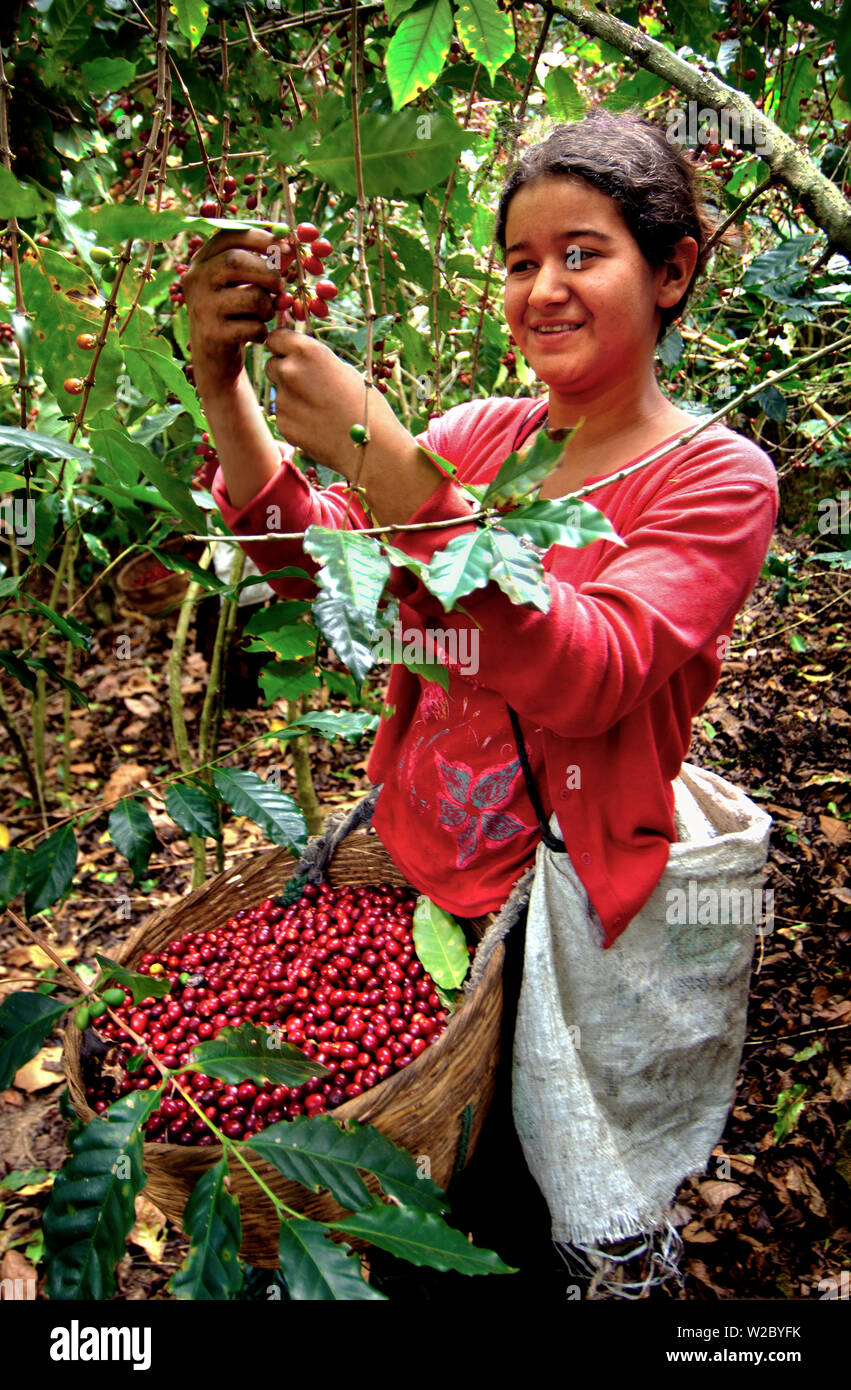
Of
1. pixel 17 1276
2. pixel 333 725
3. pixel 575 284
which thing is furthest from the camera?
pixel 17 1276

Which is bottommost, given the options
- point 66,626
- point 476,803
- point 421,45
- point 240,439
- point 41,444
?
point 476,803

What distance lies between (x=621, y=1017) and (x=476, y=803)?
43 centimetres

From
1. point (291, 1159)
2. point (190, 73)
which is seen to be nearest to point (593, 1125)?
point (291, 1159)

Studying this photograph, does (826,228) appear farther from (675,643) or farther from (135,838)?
(135,838)

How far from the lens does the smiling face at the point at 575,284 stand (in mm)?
1199

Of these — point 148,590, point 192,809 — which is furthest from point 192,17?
point 148,590

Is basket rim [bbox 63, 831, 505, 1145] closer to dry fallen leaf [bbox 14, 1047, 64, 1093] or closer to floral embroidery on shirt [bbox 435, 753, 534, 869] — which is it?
floral embroidery on shirt [bbox 435, 753, 534, 869]

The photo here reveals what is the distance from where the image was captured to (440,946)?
5.42ft

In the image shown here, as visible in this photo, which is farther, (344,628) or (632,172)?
(632,172)

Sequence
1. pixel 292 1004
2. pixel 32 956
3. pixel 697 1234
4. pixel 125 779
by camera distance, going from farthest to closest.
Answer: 1. pixel 125 779
2. pixel 32 956
3. pixel 697 1234
4. pixel 292 1004

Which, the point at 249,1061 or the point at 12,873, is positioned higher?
the point at 12,873

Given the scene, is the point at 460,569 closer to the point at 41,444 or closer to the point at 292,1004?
the point at 41,444

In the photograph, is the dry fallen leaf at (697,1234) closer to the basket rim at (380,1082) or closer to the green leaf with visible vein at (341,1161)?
the basket rim at (380,1082)

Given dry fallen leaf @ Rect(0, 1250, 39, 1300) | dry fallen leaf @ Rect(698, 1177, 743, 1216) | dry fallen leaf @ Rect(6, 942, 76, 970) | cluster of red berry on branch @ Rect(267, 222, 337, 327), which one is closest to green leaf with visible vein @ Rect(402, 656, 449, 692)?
cluster of red berry on branch @ Rect(267, 222, 337, 327)
